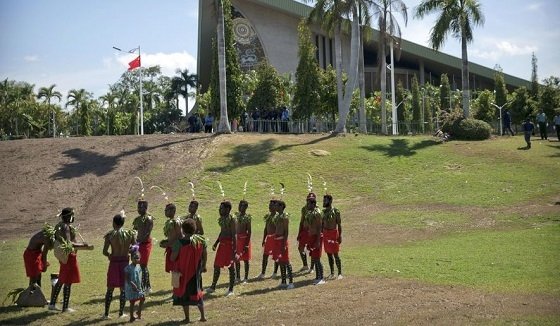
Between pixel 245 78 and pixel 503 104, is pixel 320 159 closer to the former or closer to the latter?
pixel 245 78

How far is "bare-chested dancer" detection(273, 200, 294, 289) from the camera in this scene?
45.9 ft

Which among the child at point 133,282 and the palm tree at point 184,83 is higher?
the palm tree at point 184,83

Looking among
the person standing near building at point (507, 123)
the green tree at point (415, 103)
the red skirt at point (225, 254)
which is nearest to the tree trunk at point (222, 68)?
the person standing near building at point (507, 123)

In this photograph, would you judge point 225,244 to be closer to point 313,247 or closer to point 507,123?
point 313,247

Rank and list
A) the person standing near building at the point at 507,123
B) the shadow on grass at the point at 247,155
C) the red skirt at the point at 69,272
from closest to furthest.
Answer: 1. the red skirt at the point at 69,272
2. the shadow on grass at the point at 247,155
3. the person standing near building at the point at 507,123

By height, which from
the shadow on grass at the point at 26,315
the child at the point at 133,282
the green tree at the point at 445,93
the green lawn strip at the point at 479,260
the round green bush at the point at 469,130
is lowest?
the shadow on grass at the point at 26,315

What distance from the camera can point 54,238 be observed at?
40.0 feet

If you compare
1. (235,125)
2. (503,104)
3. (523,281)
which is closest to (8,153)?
(235,125)

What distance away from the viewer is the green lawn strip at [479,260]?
1282 centimetres

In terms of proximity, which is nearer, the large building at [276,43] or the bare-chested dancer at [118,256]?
the bare-chested dancer at [118,256]

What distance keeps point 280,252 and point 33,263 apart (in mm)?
5005

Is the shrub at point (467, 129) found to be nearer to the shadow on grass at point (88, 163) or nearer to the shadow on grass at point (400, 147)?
the shadow on grass at point (400, 147)

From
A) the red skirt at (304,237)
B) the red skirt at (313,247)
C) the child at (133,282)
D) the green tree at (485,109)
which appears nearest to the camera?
the child at (133,282)

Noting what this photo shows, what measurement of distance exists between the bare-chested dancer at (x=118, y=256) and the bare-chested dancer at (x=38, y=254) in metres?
1.52
